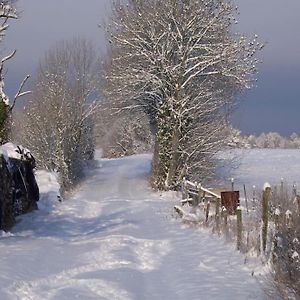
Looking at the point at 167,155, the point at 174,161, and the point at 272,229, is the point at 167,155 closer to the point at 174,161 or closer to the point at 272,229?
the point at 174,161

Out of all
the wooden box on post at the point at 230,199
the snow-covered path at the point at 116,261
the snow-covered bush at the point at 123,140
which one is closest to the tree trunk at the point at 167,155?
the snow-covered path at the point at 116,261

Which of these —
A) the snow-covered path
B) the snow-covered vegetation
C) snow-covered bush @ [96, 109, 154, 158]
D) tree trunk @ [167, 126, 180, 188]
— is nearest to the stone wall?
the snow-covered path

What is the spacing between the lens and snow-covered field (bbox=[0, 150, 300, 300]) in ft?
26.8

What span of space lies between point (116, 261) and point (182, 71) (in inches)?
726

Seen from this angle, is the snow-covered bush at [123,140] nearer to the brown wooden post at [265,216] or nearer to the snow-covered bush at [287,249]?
the brown wooden post at [265,216]

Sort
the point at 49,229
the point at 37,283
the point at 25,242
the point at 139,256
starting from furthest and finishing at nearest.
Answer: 1. the point at 49,229
2. the point at 25,242
3. the point at 139,256
4. the point at 37,283

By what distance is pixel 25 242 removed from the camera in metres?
12.1

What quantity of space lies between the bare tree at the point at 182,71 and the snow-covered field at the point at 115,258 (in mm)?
8342

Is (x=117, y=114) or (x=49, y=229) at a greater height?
(x=117, y=114)

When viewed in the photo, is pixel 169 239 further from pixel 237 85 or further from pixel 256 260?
pixel 237 85

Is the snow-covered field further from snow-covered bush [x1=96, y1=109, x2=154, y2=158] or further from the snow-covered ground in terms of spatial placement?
snow-covered bush [x1=96, y1=109, x2=154, y2=158]

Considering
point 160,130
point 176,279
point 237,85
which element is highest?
point 237,85

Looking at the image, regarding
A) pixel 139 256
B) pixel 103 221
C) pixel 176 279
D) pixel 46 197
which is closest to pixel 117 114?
pixel 46 197

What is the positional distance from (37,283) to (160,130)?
20.5 metres
